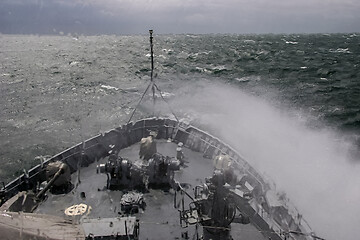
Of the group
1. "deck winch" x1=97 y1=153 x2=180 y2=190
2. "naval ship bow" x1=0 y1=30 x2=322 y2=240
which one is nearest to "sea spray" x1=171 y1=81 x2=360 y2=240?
"naval ship bow" x1=0 y1=30 x2=322 y2=240

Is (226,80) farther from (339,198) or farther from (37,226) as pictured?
A: (37,226)

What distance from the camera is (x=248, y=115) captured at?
5303 cm

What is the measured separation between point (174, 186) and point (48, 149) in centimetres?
3136

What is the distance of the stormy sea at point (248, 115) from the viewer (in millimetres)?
34312

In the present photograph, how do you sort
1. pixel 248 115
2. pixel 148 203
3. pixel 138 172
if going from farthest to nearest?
pixel 248 115 < pixel 138 172 < pixel 148 203

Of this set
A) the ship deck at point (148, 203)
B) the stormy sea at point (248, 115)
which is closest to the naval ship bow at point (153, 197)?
the ship deck at point (148, 203)

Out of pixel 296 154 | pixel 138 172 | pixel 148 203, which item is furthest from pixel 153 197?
pixel 296 154

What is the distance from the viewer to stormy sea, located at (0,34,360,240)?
3431cm

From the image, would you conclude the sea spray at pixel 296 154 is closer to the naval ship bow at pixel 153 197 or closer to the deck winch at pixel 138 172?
the naval ship bow at pixel 153 197

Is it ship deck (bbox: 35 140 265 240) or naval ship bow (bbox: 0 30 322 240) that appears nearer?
naval ship bow (bbox: 0 30 322 240)

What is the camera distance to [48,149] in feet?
151

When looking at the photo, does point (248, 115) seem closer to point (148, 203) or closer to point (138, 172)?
point (138, 172)

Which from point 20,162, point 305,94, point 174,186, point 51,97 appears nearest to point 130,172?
point 174,186

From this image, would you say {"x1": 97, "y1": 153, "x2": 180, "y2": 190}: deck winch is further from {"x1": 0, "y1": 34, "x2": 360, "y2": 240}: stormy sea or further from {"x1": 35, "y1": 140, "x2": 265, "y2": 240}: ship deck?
{"x1": 0, "y1": 34, "x2": 360, "y2": 240}: stormy sea
